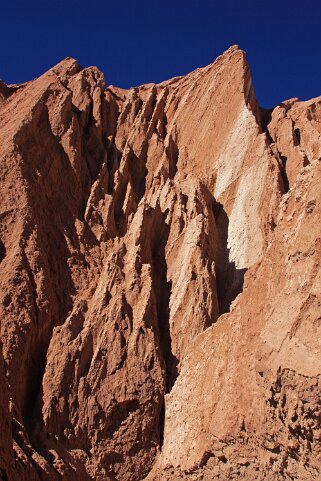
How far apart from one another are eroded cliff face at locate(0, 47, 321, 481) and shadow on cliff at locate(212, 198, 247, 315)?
66 millimetres

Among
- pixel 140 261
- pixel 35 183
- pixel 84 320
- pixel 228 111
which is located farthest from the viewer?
pixel 228 111

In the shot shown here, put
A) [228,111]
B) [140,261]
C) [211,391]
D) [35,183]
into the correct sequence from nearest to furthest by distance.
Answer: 1. [211,391]
2. [140,261]
3. [35,183]
4. [228,111]

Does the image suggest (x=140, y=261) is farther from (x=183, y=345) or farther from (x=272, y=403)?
(x=272, y=403)

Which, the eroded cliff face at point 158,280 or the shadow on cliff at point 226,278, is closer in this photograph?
the eroded cliff face at point 158,280

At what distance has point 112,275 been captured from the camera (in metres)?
18.6

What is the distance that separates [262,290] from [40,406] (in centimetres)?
803

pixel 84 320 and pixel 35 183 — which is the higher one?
pixel 35 183

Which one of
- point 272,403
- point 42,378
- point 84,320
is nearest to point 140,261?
point 84,320

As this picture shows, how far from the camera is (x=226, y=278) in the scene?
2036 cm

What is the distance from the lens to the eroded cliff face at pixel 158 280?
9.91 meters

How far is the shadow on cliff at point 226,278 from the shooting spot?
19.5 metres

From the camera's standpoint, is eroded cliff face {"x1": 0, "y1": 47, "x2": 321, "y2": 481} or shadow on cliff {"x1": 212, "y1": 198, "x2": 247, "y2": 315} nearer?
eroded cliff face {"x1": 0, "y1": 47, "x2": 321, "y2": 481}

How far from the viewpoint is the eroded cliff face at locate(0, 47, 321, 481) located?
32.5 ft

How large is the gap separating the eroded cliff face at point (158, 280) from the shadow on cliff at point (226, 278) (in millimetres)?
66
